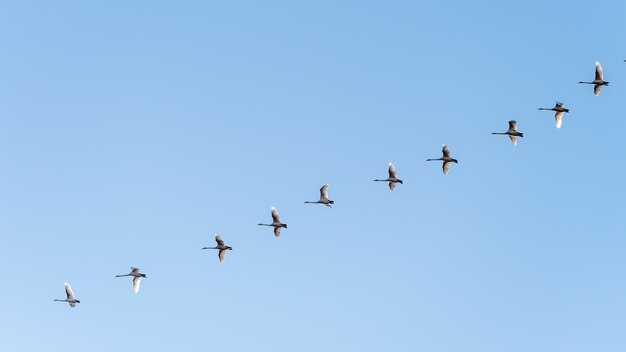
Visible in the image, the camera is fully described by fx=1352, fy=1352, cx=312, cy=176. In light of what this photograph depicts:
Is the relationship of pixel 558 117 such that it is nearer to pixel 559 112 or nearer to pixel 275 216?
pixel 559 112

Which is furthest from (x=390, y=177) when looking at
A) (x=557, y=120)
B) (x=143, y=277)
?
(x=143, y=277)

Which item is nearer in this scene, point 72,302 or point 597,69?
point 597,69

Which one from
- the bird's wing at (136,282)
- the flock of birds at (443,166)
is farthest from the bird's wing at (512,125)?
the bird's wing at (136,282)

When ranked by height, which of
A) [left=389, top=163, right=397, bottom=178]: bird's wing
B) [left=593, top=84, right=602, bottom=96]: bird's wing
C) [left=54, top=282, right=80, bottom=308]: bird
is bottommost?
[left=54, top=282, right=80, bottom=308]: bird

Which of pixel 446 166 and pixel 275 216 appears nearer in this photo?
pixel 446 166

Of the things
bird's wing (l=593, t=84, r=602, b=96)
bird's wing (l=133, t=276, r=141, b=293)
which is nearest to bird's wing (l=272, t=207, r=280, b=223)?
bird's wing (l=133, t=276, r=141, b=293)

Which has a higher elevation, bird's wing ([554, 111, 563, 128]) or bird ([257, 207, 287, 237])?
bird's wing ([554, 111, 563, 128])

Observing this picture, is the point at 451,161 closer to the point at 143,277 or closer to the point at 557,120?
the point at 557,120

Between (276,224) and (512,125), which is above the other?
(512,125)

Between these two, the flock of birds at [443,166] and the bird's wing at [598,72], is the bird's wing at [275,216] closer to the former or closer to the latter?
the flock of birds at [443,166]

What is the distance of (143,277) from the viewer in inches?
5999

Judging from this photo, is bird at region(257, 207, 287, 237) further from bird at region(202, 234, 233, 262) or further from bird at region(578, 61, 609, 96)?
bird at region(578, 61, 609, 96)

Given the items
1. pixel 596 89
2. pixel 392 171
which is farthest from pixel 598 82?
pixel 392 171

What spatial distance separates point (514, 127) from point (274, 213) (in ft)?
90.8
